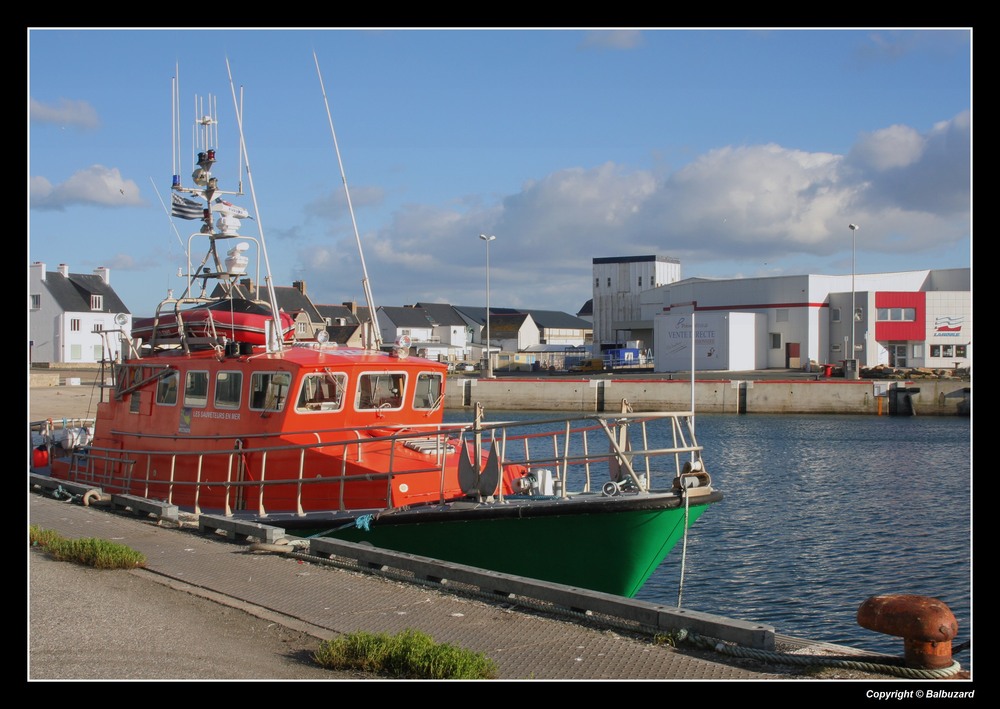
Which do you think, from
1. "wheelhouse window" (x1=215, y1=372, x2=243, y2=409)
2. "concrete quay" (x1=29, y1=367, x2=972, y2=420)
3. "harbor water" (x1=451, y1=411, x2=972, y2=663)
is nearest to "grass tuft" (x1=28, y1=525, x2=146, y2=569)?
"wheelhouse window" (x1=215, y1=372, x2=243, y2=409)

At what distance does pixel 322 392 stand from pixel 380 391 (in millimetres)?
796

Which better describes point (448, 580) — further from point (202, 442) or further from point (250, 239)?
point (250, 239)

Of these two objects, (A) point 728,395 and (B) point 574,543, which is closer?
(B) point 574,543

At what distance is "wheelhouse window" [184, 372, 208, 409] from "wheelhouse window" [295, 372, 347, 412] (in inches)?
72.5

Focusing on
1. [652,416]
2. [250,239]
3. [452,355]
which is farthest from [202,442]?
[452,355]

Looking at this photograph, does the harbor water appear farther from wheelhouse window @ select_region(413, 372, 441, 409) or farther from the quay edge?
the quay edge

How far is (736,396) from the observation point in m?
47.1

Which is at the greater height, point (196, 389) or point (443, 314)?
point (443, 314)

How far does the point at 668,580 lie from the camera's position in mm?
14195

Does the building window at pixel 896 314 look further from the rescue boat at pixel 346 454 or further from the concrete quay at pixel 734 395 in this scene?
the rescue boat at pixel 346 454

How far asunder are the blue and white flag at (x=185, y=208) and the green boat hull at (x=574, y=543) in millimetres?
6975

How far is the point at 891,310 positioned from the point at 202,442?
5103 cm

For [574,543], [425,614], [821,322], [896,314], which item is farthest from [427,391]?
[821,322]

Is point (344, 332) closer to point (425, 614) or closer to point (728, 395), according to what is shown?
point (728, 395)
